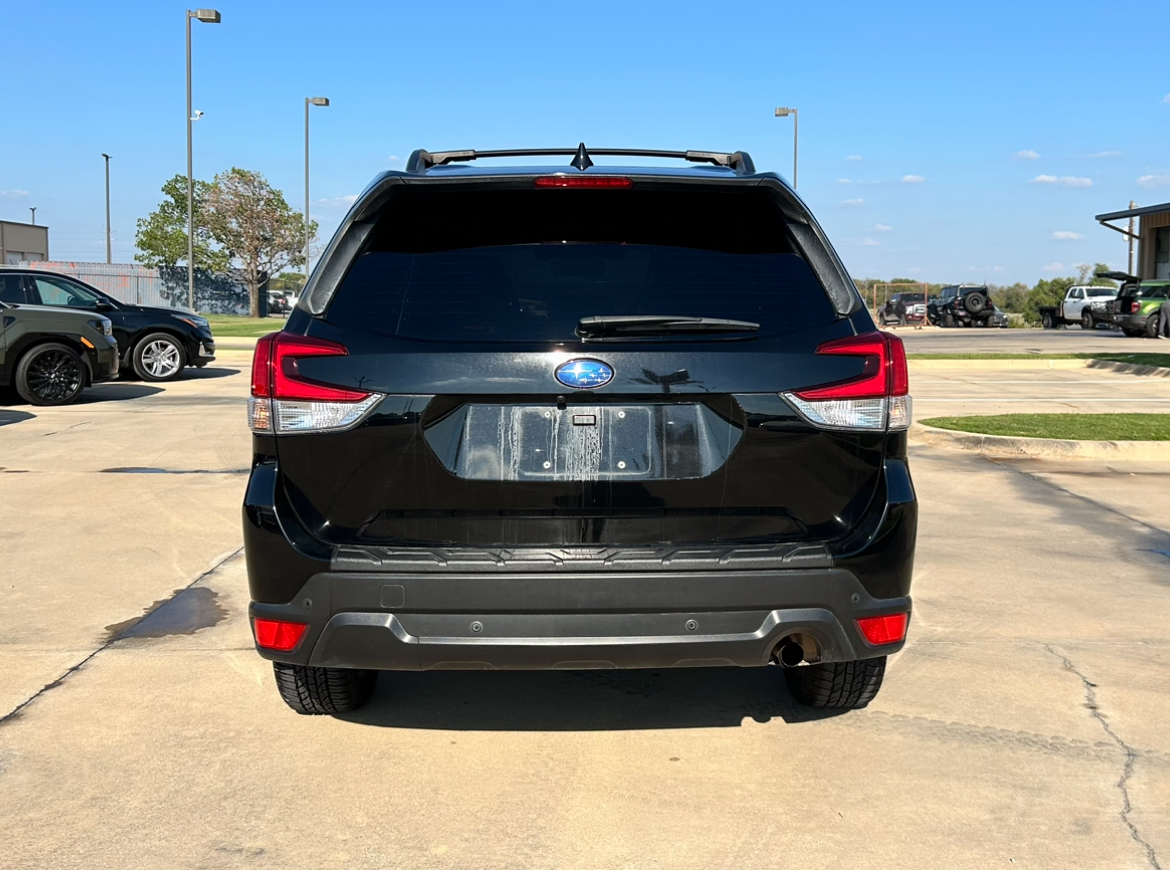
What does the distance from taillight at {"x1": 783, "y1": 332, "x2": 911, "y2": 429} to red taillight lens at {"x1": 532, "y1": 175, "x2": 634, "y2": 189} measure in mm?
801

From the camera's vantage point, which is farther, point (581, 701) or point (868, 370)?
point (581, 701)

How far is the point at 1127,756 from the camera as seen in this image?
3955mm

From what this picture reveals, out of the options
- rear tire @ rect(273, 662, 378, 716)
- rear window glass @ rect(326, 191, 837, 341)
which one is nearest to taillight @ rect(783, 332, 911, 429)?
rear window glass @ rect(326, 191, 837, 341)

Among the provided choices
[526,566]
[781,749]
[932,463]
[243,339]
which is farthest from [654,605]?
[243,339]

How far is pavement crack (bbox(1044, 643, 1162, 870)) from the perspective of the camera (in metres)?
3.30

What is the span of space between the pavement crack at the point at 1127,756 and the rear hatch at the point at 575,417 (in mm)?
1179

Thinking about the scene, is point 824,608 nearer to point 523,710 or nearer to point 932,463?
point 523,710

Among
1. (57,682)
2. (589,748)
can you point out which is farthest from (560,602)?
(57,682)

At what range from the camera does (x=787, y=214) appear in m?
3.72

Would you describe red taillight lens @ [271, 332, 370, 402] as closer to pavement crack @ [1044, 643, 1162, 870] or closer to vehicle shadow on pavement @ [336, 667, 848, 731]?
vehicle shadow on pavement @ [336, 667, 848, 731]

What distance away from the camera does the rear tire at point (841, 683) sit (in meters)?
4.12

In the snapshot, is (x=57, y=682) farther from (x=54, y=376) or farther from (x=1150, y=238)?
(x=1150, y=238)

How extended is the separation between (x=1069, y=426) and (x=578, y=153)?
10.0 metres

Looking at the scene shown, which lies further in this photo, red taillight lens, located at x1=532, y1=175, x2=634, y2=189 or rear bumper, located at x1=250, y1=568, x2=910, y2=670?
red taillight lens, located at x1=532, y1=175, x2=634, y2=189
